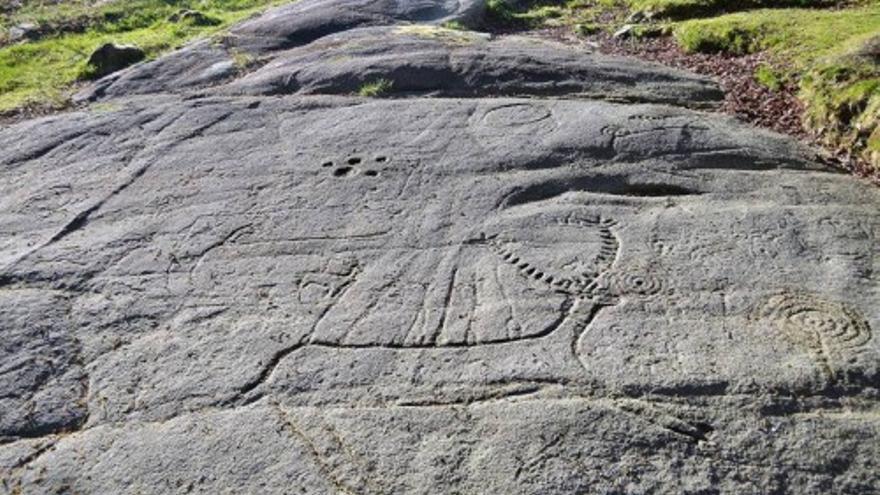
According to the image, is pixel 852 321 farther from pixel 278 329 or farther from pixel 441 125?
pixel 441 125

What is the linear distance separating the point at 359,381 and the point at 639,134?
5.27 m

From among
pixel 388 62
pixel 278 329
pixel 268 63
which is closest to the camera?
pixel 278 329

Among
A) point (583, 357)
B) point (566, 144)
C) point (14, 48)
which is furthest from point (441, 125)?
point (14, 48)

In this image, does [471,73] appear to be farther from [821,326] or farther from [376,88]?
[821,326]

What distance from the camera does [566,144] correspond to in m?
9.99

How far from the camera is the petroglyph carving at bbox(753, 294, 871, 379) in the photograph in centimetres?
617

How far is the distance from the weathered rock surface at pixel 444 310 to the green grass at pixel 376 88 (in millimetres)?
1476

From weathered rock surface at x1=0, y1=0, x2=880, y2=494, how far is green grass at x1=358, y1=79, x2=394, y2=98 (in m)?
1.48

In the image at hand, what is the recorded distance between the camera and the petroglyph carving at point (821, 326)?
6.17 meters

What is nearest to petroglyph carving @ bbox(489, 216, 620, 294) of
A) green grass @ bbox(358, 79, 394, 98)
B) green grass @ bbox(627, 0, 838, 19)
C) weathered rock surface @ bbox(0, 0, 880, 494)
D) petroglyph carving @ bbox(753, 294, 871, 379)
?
weathered rock surface @ bbox(0, 0, 880, 494)

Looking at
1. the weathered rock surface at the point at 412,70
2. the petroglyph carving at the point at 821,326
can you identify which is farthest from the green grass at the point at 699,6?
the petroglyph carving at the point at 821,326

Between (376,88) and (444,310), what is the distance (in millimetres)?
6335

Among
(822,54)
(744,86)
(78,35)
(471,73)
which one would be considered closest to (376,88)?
(471,73)

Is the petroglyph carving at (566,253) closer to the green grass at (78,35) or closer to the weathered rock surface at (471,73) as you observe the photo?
the weathered rock surface at (471,73)
